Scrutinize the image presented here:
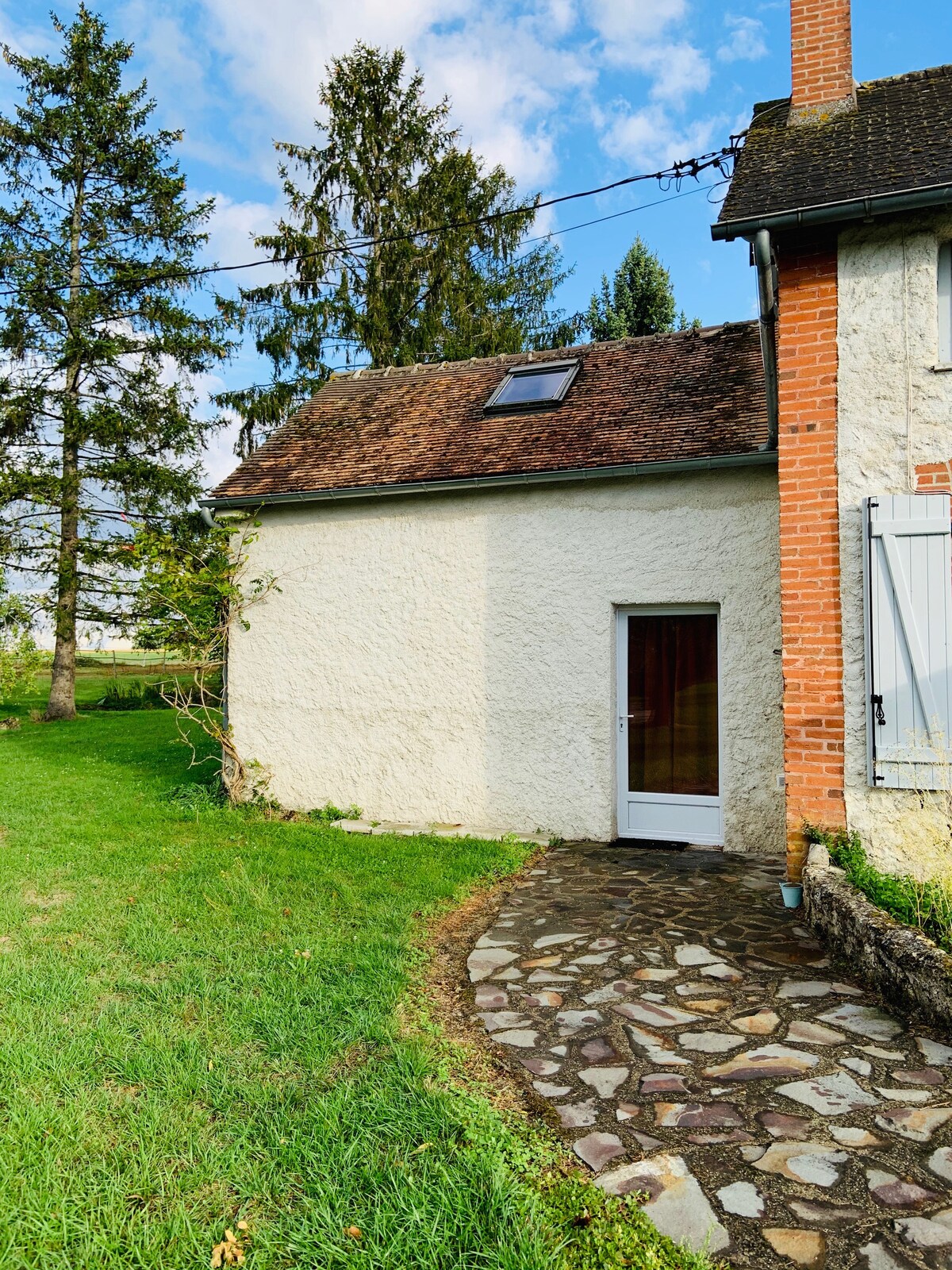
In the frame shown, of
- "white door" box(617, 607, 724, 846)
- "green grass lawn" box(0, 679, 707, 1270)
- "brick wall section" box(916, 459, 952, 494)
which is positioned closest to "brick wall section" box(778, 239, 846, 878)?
"brick wall section" box(916, 459, 952, 494)

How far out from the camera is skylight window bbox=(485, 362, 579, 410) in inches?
371

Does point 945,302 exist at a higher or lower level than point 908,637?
higher

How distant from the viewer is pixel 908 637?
5344 millimetres

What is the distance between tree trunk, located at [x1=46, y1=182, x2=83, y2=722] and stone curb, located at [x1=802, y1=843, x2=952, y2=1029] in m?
18.0

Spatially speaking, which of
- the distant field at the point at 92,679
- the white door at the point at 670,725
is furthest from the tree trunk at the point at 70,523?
the white door at the point at 670,725

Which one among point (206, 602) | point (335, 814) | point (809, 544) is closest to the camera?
point (809, 544)

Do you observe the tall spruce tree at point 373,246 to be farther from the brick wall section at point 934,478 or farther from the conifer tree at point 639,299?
the brick wall section at point 934,478

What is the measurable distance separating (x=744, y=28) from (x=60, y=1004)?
32.4 ft

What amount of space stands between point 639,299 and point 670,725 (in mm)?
17371

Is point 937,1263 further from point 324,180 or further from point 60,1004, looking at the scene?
point 324,180

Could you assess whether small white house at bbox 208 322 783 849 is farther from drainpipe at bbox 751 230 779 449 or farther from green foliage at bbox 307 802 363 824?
drainpipe at bbox 751 230 779 449

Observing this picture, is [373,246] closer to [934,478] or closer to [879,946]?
[934,478]

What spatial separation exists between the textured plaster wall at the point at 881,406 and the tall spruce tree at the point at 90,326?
55.0 feet

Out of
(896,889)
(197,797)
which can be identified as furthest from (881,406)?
(197,797)
